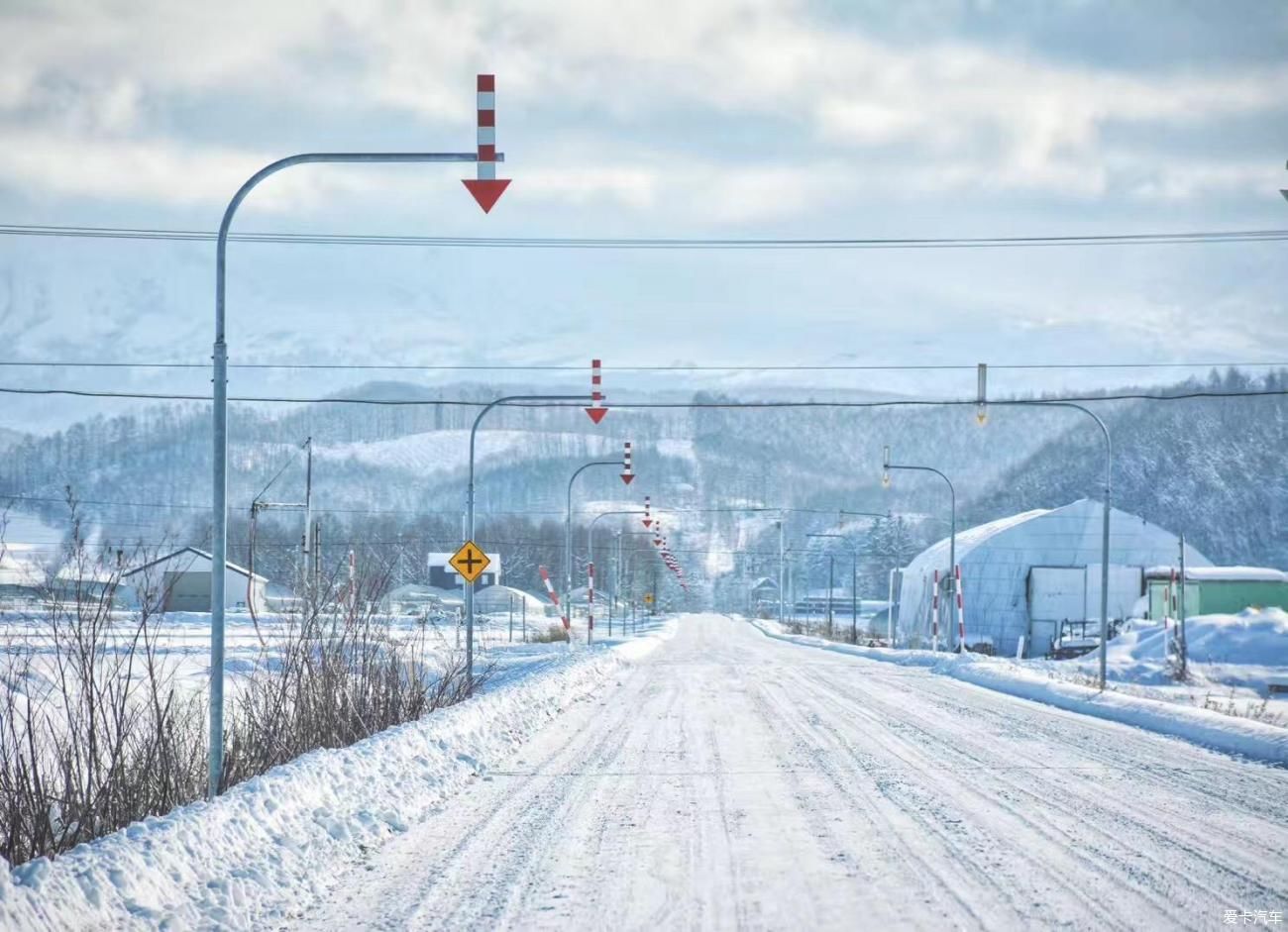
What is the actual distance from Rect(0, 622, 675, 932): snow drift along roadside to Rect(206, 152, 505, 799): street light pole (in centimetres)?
62

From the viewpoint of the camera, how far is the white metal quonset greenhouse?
211 ft

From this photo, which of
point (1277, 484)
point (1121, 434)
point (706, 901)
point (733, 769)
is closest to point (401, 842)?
point (706, 901)

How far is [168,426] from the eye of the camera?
19350 cm

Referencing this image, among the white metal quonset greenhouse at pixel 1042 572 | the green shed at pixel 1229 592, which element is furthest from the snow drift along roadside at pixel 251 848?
the white metal quonset greenhouse at pixel 1042 572

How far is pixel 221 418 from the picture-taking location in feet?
33.0

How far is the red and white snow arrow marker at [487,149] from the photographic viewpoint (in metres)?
9.70

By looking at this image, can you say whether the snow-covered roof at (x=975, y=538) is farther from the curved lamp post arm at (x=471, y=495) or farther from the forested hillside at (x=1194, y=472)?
the forested hillside at (x=1194, y=472)

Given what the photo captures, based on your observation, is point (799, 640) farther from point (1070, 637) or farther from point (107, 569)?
point (107, 569)

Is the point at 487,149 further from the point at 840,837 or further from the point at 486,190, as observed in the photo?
the point at 840,837

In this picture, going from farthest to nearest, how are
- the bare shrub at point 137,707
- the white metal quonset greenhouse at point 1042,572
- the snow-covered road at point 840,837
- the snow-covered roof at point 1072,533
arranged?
the snow-covered roof at point 1072,533 < the white metal quonset greenhouse at point 1042,572 < the bare shrub at point 137,707 < the snow-covered road at point 840,837

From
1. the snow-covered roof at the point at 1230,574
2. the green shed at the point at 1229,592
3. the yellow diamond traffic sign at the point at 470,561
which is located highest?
the yellow diamond traffic sign at the point at 470,561

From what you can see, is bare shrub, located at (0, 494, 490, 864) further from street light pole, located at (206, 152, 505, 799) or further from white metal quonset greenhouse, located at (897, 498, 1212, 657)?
white metal quonset greenhouse, located at (897, 498, 1212, 657)

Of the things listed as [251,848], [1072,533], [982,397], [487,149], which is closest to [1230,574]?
[1072,533]

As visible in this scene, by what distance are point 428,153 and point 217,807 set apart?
5104 mm
